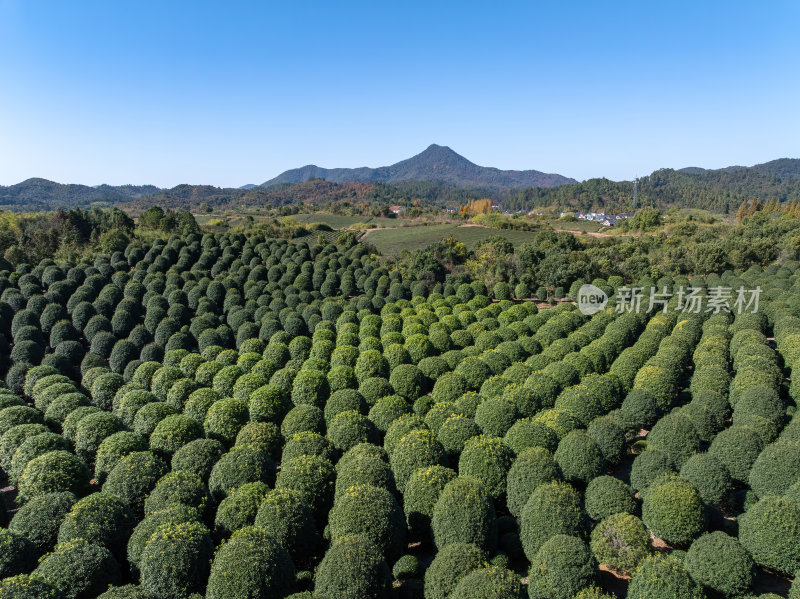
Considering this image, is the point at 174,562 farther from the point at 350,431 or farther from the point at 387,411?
the point at 387,411

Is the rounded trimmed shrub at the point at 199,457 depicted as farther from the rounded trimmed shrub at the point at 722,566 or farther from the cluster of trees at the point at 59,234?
the cluster of trees at the point at 59,234

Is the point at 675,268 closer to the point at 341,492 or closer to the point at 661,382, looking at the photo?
the point at 661,382

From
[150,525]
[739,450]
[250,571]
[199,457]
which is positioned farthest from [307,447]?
[739,450]

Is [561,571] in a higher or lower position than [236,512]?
higher

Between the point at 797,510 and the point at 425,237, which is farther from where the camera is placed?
the point at 425,237

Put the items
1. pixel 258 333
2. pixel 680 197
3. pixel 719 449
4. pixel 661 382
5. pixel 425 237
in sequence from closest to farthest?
pixel 719 449 < pixel 661 382 < pixel 258 333 < pixel 425 237 < pixel 680 197

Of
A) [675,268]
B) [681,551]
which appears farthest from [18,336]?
[675,268]
